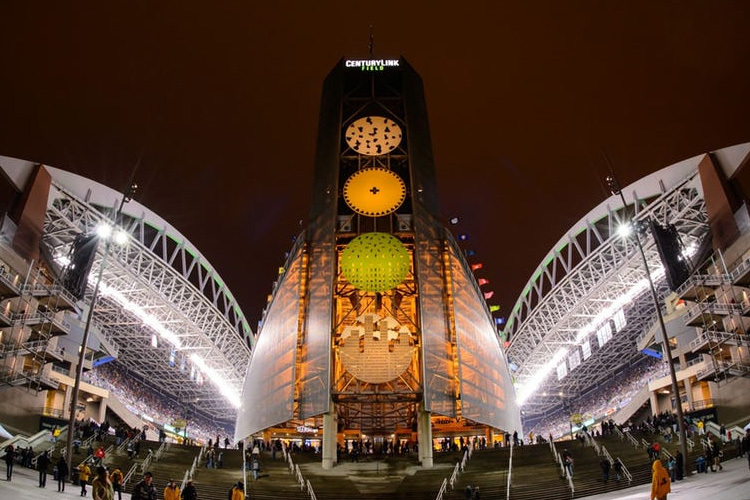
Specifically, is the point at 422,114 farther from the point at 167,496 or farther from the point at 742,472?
the point at 167,496

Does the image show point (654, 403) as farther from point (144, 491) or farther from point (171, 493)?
point (144, 491)

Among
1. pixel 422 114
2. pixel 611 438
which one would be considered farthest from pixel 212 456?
pixel 422 114

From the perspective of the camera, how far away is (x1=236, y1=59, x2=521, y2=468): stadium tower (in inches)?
1319

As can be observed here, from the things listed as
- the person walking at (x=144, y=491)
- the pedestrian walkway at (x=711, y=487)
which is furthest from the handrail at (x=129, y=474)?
the pedestrian walkway at (x=711, y=487)

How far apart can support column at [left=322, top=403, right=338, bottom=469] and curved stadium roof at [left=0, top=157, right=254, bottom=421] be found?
25.5m

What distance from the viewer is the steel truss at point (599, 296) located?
156ft

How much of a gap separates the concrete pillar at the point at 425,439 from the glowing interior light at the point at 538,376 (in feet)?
134

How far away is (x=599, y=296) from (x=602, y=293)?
640mm

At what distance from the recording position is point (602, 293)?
58.8 metres

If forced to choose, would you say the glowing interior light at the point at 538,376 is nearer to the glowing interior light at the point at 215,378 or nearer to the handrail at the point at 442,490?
the glowing interior light at the point at 215,378

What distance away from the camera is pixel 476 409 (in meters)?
33.8

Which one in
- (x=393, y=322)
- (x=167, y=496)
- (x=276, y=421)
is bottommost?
(x=167, y=496)

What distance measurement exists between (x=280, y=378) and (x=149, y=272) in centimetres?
2599

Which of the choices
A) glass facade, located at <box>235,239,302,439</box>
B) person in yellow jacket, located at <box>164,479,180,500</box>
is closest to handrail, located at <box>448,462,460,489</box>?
glass facade, located at <box>235,239,302,439</box>
